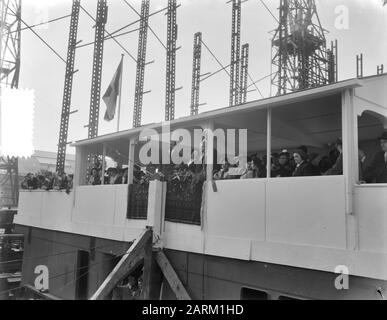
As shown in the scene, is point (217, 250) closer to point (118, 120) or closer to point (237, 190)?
point (237, 190)

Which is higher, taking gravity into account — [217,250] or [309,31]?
[309,31]

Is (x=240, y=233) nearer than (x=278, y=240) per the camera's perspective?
No

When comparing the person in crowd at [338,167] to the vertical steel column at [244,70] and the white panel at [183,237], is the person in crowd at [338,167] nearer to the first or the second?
the white panel at [183,237]

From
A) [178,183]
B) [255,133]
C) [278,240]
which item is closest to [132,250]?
[178,183]

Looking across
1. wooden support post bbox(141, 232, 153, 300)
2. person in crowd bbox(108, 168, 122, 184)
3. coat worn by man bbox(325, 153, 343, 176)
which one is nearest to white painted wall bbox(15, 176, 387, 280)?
coat worn by man bbox(325, 153, 343, 176)

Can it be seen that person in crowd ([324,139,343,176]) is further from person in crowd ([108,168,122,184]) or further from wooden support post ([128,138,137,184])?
person in crowd ([108,168,122,184])

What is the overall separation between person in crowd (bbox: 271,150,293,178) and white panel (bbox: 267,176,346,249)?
1.17 ft

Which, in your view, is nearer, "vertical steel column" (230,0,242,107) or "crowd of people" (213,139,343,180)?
"crowd of people" (213,139,343,180)

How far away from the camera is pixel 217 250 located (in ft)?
25.1

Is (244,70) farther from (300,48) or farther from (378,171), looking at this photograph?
(378,171)

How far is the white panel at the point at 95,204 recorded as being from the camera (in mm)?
10537

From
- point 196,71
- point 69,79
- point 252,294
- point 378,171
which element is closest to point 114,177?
point 252,294

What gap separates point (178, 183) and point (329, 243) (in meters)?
3.79

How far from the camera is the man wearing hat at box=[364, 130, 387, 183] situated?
18.9ft
